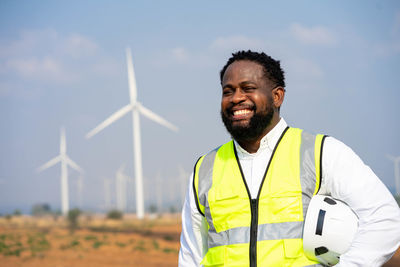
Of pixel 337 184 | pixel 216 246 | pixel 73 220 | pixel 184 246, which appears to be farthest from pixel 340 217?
pixel 73 220

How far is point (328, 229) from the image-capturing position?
3.39 meters

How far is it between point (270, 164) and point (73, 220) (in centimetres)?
5156

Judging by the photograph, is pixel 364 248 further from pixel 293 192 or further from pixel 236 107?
pixel 236 107

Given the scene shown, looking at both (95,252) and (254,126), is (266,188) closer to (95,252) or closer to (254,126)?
(254,126)

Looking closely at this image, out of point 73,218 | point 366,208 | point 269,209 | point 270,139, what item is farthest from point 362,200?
point 73,218

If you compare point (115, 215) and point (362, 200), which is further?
point (115, 215)

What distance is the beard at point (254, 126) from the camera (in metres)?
3.78

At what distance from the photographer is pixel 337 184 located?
3.39 meters

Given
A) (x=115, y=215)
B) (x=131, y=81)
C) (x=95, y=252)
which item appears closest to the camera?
(x=95, y=252)

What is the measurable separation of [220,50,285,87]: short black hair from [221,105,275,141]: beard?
25cm

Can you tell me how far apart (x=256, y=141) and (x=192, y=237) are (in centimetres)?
82

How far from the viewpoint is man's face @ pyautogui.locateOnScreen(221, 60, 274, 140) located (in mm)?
3771

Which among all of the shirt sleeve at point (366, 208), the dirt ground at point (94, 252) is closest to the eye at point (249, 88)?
the shirt sleeve at point (366, 208)

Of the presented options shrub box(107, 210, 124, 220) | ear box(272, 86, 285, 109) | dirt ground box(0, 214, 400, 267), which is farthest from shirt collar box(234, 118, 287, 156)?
shrub box(107, 210, 124, 220)
